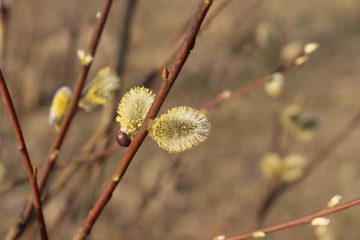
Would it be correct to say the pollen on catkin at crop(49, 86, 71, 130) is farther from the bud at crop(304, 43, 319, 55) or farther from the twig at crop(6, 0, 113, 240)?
the bud at crop(304, 43, 319, 55)

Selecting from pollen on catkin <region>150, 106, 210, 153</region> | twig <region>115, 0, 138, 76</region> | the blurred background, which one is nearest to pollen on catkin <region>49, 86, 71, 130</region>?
pollen on catkin <region>150, 106, 210, 153</region>

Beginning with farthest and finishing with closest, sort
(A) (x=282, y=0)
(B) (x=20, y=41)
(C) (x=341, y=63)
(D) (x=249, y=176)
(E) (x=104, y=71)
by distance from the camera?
(A) (x=282, y=0) → (C) (x=341, y=63) → (B) (x=20, y=41) → (D) (x=249, y=176) → (E) (x=104, y=71)

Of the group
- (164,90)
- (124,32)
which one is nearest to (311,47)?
(164,90)

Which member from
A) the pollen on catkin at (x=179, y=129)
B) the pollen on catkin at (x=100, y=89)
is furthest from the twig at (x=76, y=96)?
the pollen on catkin at (x=179, y=129)

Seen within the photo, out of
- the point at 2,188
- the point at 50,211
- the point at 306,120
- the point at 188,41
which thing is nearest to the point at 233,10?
the point at 50,211

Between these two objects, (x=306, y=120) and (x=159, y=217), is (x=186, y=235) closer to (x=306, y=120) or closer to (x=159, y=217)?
(x=159, y=217)

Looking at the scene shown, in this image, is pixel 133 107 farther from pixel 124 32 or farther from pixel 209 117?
pixel 209 117
